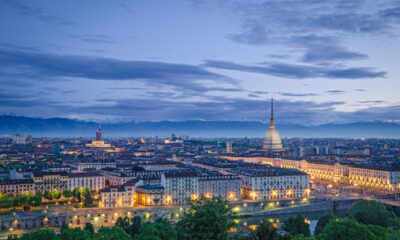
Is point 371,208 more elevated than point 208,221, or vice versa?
point 208,221

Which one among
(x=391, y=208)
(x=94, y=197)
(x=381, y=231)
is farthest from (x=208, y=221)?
(x=94, y=197)

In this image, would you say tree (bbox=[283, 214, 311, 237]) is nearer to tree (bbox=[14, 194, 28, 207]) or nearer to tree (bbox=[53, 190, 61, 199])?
tree (bbox=[14, 194, 28, 207])

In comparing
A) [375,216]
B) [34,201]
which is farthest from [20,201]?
[375,216]

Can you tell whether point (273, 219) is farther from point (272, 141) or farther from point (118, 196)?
point (272, 141)

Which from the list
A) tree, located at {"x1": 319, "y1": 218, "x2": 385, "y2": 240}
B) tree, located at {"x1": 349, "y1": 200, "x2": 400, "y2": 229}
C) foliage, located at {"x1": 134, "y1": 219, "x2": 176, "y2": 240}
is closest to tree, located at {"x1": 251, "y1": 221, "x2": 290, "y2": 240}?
tree, located at {"x1": 319, "y1": 218, "x2": 385, "y2": 240}

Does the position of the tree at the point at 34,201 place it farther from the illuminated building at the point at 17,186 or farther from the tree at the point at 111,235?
the tree at the point at 111,235

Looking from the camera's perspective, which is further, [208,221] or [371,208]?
[371,208]

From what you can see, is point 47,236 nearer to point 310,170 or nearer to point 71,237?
point 71,237

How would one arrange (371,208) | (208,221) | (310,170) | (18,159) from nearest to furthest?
1. (208,221)
2. (371,208)
3. (310,170)
4. (18,159)
